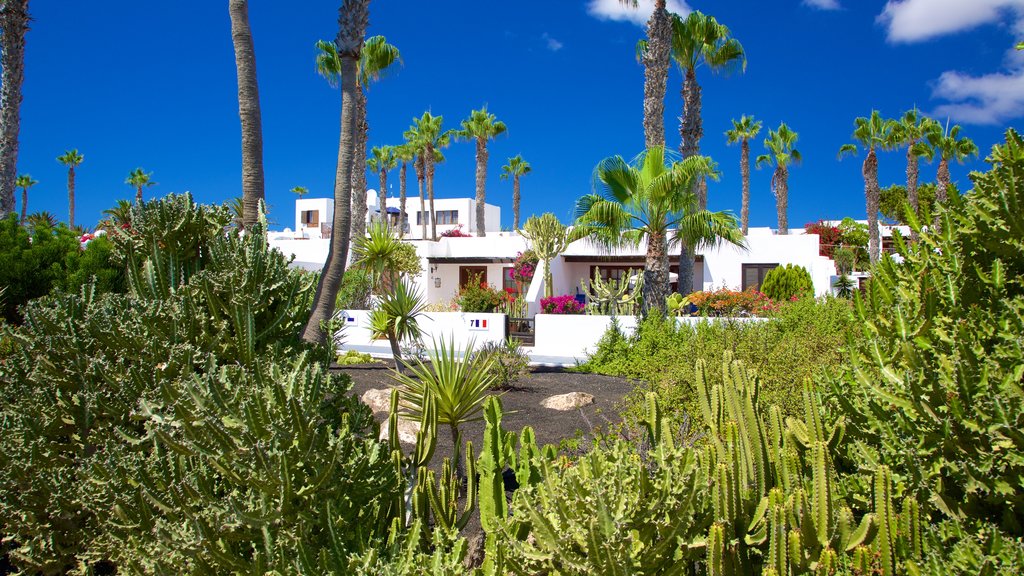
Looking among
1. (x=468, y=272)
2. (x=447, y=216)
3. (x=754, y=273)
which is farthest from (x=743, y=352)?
(x=447, y=216)

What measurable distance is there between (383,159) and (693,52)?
1325 inches

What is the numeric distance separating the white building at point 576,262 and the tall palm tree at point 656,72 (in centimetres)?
630

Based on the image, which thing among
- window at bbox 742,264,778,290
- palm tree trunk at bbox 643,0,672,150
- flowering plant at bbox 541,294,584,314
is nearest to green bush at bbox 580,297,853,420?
flowering plant at bbox 541,294,584,314

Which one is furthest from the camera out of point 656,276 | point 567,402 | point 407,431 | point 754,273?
point 754,273

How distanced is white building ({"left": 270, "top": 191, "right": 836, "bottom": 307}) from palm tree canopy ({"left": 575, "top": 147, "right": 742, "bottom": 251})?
941cm

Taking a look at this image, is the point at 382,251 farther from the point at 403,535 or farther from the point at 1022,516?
the point at 1022,516

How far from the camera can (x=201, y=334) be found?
328 cm

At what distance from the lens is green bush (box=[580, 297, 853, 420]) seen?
6863 millimetres

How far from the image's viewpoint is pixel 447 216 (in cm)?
6284

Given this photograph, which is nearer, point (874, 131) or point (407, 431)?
point (407, 431)

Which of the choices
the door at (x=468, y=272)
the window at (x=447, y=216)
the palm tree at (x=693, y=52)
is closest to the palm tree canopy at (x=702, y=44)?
the palm tree at (x=693, y=52)

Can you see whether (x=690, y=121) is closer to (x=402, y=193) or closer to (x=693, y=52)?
(x=693, y=52)

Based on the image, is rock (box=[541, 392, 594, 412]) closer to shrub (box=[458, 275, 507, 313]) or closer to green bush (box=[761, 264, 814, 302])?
shrub (box=[458, 275, 507, 313])

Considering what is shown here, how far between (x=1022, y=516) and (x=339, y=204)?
808 cm
